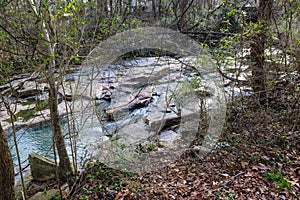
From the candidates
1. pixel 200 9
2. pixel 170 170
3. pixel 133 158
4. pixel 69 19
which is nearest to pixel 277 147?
pixel 170 170

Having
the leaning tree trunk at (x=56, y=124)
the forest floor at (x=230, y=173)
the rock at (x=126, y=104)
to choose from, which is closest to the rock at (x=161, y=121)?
the rock at (x=126, y=104)

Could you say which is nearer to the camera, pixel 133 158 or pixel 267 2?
pixel 133 158

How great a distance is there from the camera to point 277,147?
11.2 feet

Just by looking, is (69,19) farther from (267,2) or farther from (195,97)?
(267,2)

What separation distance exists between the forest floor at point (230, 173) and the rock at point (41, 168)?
60 cm

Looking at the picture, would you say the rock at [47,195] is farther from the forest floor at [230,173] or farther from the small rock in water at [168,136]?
the small rock in water at [168,136]

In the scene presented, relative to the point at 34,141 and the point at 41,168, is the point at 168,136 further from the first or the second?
the point at 34,141

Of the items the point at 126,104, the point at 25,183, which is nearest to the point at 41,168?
the point at 25,183

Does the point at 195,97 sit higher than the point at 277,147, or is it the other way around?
the point at 195,97

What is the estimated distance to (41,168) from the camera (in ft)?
11.5

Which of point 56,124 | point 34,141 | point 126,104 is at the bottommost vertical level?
point 34,141

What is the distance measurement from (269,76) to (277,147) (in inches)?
49.5

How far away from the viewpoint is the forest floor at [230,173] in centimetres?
272

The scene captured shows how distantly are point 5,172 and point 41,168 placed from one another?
1545mm
